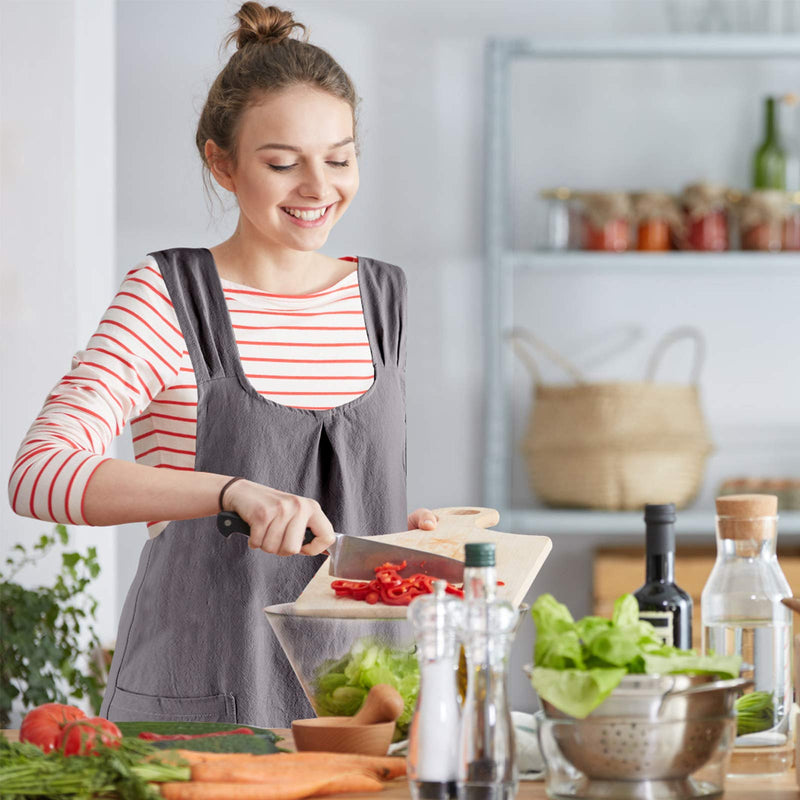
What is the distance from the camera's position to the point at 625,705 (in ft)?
3.11

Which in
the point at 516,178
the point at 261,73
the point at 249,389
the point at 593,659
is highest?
the point at 516,178

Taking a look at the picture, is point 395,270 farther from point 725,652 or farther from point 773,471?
point 773,471

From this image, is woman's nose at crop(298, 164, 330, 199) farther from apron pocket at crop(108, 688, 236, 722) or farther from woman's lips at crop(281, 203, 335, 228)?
apron pocket at crop(108, 688, 236, 722)

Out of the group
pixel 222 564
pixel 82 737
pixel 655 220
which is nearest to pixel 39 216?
pixel 222 564

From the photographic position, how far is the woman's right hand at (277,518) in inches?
47.4

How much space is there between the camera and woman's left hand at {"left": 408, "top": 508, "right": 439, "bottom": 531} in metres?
1.58

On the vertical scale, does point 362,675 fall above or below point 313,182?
below

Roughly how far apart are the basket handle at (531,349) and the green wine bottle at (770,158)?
0.75m

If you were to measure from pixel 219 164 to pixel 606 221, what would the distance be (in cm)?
188

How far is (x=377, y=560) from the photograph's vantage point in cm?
137

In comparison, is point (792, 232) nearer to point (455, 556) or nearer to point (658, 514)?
point (455, 556)

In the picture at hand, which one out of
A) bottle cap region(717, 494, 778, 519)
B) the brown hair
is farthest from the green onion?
the brown hair

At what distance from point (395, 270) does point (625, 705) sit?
1.01 metres

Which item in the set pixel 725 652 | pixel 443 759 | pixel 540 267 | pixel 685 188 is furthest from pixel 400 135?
pixel 443 759
